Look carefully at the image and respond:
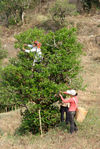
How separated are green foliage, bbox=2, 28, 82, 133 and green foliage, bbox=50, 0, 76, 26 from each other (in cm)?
2372

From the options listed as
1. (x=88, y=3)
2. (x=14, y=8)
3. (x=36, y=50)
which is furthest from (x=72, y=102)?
(x=14, y=8)

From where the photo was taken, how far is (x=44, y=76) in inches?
352

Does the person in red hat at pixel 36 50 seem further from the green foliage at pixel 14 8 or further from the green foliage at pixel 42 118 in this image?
the green foliage at pixel 14 8

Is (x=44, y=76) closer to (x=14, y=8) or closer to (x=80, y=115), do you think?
(x=80, y=115)

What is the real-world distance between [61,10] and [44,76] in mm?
25939

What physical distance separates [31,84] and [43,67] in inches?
37.4

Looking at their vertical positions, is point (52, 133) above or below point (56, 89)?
below

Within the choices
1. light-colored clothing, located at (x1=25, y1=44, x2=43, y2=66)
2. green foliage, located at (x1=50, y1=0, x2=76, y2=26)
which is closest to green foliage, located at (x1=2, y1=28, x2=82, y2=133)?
light-colored clothing, located at (x1=25, y1=44, x2=43, y2=66)

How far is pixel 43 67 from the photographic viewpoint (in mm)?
9102

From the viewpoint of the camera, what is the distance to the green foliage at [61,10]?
32.4 meters

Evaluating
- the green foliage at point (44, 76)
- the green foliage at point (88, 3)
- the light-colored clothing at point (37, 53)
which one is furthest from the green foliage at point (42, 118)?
the green foliage at point (88, 3)

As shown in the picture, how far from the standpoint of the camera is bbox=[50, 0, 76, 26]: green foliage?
32.4 metres

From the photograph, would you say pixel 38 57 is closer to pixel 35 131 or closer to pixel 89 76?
pixel 35 131

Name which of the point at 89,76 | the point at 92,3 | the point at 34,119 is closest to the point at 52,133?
the point at 34,119
